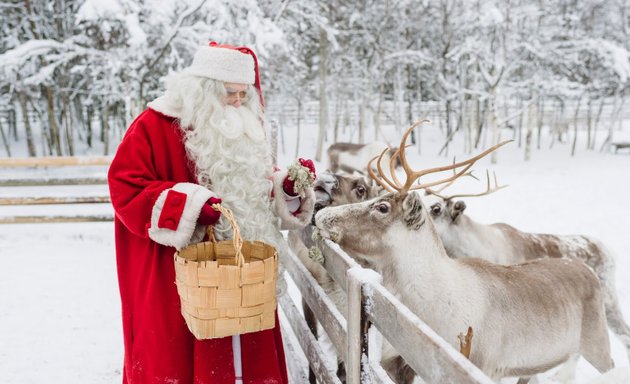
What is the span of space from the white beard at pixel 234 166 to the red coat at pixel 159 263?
101 mm

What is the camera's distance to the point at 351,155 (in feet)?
53.2

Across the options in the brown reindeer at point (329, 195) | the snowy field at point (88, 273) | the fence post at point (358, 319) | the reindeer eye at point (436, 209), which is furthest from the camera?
the reindeer eye at point (436, 209)

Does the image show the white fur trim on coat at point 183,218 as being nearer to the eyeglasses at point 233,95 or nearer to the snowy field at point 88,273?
the eyeglasses at point 233,95

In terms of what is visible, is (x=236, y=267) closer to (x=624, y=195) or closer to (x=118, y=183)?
(x=118, y=183)

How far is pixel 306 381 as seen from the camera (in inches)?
133

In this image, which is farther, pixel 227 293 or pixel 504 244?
pixel 504 244

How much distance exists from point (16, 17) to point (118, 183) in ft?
54.3

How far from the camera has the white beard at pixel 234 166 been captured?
2.42 meters

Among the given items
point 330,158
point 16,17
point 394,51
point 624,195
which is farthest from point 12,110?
point 624,195

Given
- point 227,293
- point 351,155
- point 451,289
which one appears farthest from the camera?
point 351,155

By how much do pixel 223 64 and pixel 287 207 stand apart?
763 millimetres

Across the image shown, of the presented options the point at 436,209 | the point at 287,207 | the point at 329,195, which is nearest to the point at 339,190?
the point at 329,195

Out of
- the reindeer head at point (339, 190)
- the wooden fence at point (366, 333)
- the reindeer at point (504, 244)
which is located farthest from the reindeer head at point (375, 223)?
the reindeer at point (504, 244)

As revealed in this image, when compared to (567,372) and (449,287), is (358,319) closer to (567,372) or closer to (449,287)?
(449,287)
